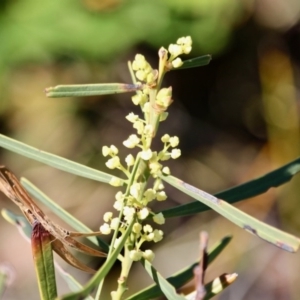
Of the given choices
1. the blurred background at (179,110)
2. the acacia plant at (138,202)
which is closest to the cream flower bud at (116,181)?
the acacia plant at (138,202)

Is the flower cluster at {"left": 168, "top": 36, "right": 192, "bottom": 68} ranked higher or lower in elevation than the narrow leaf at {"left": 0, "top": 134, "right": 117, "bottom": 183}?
higher

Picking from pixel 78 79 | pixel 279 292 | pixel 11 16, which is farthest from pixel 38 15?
pixel 279 292

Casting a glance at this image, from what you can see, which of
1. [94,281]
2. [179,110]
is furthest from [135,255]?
[179,110]

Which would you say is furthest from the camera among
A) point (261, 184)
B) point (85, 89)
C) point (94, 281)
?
point (261, 184)

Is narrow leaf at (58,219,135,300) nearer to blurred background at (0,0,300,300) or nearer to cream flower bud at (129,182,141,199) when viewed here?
cream flower bud at (129,182,141,199)

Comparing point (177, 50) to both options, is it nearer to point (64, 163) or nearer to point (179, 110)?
point (64, 163)

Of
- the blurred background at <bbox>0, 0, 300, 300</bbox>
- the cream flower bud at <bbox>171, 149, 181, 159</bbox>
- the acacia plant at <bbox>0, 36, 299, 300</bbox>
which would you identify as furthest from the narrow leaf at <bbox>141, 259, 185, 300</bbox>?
the blurred background at <bbox>0, 0, 300, 300</bbox>
